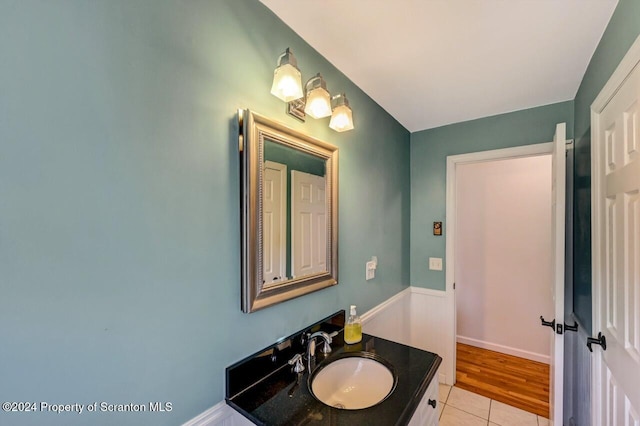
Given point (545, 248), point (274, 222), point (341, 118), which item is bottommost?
point (545, 248)

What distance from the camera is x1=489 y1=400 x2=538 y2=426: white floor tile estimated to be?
76.4 inches

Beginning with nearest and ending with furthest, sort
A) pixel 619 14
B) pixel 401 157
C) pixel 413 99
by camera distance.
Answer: pixel 619 14 < pixel 413 99 < pixel 401 157

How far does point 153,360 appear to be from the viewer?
783 millimetres

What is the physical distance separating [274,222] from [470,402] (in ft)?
7.42

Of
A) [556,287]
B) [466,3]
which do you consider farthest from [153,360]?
[556,287]

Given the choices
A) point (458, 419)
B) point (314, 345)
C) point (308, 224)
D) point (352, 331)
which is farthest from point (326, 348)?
point (458, 419)

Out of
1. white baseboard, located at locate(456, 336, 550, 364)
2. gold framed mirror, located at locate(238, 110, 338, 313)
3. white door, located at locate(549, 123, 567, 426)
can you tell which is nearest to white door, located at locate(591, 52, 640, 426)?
white door, located at locate(549, 123, 567, 426)

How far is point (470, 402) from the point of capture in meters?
2.17

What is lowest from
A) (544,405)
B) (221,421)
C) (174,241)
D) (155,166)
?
(544,405)

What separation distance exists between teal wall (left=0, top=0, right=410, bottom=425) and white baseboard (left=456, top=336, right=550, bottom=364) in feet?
9.65

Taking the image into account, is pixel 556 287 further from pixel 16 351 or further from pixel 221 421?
pixel 16 351

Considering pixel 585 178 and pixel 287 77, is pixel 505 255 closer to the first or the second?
pixel 585 178

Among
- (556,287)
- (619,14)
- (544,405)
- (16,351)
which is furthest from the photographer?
(544,405)

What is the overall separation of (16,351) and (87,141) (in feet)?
1.57
